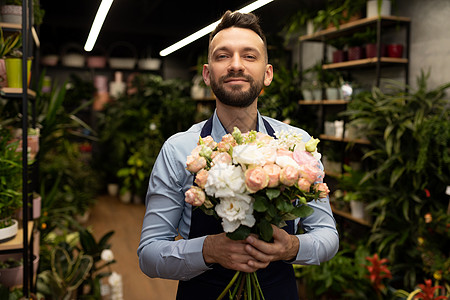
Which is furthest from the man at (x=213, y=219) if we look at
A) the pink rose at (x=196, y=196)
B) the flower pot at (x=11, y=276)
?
the flower pot at (x=11, y=276)

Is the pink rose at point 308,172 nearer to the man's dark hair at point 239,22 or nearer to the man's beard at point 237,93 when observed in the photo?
the man's beard at point 237,93

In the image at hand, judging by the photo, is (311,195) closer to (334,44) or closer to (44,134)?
(44,134)

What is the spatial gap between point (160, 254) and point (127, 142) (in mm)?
5122

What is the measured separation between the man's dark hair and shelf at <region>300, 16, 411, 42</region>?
2294 millimetres

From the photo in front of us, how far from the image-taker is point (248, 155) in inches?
35.8

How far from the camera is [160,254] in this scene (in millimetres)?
1104

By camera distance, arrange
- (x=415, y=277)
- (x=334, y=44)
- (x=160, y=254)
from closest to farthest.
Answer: (x=160, y=254) → (x=415, y=277) → (x=334, y=44)

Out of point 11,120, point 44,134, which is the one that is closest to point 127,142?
point 44,134

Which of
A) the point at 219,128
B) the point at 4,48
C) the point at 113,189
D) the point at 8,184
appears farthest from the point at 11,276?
the point at 113,189

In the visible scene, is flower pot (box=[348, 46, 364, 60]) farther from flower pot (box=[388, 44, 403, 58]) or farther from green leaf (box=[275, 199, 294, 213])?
green leaf (box=[275, 199, 294, 213])

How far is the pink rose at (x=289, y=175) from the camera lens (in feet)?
2.94

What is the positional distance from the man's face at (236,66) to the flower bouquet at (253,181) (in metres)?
0.17

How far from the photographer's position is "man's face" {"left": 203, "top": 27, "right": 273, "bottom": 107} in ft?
3.68

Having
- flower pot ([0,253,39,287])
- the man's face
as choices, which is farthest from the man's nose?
flower pot ([0,253,39,287])
